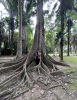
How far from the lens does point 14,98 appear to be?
1.97 m

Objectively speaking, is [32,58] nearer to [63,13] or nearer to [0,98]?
[0,98]

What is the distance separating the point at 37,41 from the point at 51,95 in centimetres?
417

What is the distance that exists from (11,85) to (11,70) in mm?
1336

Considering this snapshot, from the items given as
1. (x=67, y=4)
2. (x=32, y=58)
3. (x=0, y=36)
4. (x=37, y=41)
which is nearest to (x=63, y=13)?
(x=67, y=4)

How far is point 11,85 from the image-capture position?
103 inches

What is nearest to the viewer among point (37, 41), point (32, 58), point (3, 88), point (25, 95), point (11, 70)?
point (25, 95)

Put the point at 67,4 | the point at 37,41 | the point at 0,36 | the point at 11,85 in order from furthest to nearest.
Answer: the point at 0,36 → the point at 67,4 → the point at 37,41 → the point at 11,85

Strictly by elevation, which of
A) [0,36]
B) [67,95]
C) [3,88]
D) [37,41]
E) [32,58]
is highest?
[0,36]

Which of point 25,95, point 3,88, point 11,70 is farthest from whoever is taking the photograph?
point 11,70

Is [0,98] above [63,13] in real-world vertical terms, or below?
below

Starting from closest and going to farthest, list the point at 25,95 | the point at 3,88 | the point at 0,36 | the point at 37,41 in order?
1. the point at 25,95
2. the point at 3,88
3. the point at 37,41
4. the point at 0,36

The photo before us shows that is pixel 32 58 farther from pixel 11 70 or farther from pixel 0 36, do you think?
pixel 0 36

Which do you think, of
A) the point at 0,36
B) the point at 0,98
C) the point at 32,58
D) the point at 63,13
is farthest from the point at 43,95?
the point at 0,36

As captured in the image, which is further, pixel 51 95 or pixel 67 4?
pixel 67 4
